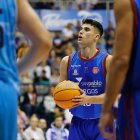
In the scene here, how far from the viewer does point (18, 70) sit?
366 centimetres

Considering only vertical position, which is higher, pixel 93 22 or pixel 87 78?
pixel 93 22

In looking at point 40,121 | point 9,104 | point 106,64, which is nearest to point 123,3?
point 9,104

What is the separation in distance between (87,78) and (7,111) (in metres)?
3.44

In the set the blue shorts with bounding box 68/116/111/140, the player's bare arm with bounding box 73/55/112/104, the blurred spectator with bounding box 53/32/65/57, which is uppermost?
the player's bare arm with bounding box 73/55/112/104

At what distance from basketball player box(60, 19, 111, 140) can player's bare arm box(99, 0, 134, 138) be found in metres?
2.72

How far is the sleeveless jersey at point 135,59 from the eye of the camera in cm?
381

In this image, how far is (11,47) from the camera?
3.51 meters

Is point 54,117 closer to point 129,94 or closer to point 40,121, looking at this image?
point 40,121

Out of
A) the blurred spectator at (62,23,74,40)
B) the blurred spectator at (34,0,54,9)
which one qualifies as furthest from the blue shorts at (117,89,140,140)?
the blurred spectator at (34,0,54,9)

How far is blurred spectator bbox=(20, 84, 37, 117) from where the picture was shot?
45.5ft

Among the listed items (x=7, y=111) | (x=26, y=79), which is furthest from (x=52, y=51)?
(x=7, y=111)

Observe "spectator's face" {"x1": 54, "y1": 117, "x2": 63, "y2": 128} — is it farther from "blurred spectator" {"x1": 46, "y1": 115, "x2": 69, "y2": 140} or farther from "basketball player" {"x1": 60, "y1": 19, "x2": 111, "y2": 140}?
"basketball player" {"x1": 60, "y1": 19, "x2": 111, "y2": 140}

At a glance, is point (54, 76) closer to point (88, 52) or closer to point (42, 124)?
point (42, 124)

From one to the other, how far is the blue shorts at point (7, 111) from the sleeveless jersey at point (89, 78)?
325cm
